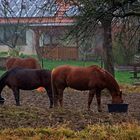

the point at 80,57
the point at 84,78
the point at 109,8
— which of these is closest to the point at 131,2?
the point at 109,8

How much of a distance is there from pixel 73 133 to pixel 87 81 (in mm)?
6163

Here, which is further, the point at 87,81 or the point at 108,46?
the point at 108,46

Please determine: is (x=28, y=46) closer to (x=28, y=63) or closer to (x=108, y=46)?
(x=28, y=63)

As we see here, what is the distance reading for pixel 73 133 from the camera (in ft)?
28.5

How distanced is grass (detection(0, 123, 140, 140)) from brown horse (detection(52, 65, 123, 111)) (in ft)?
18.1

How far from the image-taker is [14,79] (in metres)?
15.4

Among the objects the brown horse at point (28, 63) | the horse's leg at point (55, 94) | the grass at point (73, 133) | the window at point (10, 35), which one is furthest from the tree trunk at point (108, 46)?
the window at point (10, 35)

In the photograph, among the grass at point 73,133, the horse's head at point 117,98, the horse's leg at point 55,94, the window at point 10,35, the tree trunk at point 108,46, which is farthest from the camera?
the window at point 10,35

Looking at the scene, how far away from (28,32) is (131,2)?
151 feet

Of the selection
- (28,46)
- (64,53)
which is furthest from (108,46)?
(28,46)

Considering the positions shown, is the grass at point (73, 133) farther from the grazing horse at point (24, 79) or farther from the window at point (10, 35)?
the window at point (10, 35)

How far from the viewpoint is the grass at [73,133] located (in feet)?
27.5

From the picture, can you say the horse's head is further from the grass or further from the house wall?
the house wall

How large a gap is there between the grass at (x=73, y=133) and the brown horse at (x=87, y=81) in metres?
5.53
